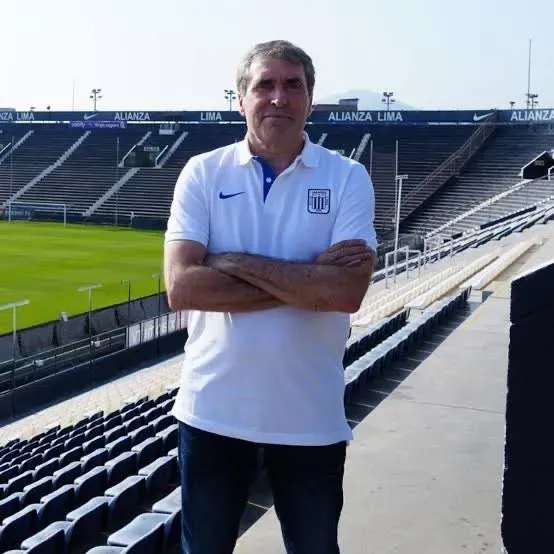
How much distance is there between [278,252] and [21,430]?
10915mm

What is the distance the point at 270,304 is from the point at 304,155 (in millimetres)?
425

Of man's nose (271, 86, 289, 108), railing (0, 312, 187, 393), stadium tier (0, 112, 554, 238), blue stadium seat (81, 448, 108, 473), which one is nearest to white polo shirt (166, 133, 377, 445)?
man's nose (271, 86, 289, 108)

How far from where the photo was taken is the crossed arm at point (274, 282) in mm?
2119

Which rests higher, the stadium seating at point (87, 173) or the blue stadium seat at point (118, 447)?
the stadium seating at point (87, 173)

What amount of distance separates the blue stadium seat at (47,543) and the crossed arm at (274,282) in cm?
203

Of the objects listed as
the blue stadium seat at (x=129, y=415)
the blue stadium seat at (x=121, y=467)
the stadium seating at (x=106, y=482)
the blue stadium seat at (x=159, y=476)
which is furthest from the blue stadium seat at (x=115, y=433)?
the blue stadium seat at (x=159, y=476)

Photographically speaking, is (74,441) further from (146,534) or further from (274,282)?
(274,282)

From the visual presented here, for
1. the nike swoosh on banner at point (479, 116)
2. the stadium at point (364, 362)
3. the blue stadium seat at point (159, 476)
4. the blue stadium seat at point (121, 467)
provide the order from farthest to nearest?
the nike swoosh on banner at point (479, 116) → the blue stadium seat at point (121, 467) → the blue stadium seat at point (159, 476) → the stadium at point (364, 362)

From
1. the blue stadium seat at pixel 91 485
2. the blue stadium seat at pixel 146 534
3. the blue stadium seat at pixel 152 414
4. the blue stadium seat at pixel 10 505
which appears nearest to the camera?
the blue stadium seat at pixel 146 534

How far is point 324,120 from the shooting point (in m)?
52.4

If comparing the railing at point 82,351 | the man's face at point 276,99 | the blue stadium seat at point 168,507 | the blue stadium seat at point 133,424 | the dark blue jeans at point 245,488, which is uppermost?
the man's face at point 276,99

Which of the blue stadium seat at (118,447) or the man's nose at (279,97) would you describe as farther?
the blue stadium seat at (118,447)

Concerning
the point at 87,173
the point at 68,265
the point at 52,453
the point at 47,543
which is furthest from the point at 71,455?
the point at 87,173

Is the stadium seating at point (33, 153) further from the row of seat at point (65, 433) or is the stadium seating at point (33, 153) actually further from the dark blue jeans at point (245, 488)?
the dark blue jeans at point (245, 488)
